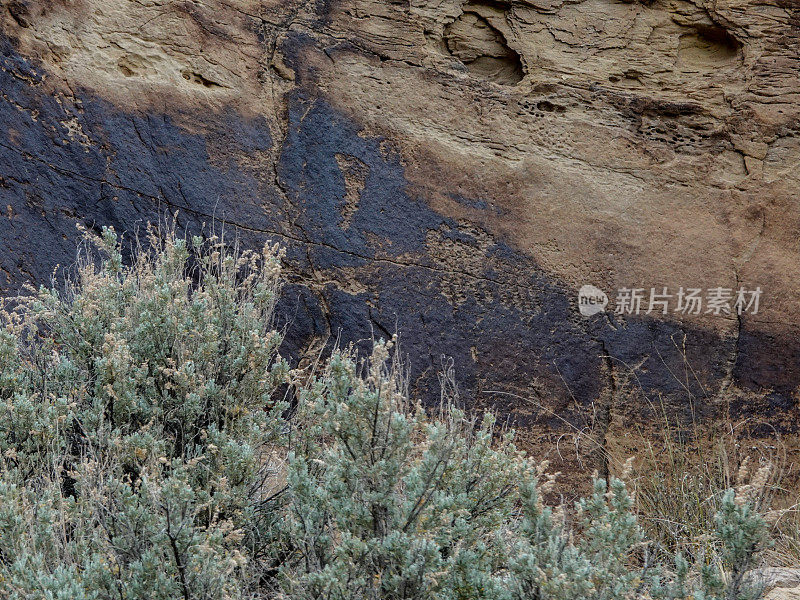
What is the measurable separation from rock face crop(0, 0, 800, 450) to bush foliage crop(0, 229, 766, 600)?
1083mm

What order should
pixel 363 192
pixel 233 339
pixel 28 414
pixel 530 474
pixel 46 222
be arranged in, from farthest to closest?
1. pixel 363 192
2. pixel 46 222
3. pixel 233 339
4. pixel 28 414
5. pixel 530 474

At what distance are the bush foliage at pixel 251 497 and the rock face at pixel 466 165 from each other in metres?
1.08

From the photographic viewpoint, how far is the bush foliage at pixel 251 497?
206 cm

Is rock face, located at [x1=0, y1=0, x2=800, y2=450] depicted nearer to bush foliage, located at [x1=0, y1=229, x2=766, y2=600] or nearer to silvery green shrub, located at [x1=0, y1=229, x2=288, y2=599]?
silvery green shrub, located at [x1=0, y1=229, x2=288, y2=599]

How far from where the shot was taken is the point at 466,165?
13.7 ft

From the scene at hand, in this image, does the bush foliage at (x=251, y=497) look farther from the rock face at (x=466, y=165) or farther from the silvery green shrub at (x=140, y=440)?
the rock face at (x=466, y=165)

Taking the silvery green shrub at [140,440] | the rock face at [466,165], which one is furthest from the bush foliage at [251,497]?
the rock face at [466,165]

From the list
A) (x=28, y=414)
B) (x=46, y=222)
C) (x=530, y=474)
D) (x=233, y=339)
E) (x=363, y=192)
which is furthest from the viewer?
(x=363, y=192)

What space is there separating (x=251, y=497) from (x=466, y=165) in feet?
7.16

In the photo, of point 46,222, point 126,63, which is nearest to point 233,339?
point 46,222

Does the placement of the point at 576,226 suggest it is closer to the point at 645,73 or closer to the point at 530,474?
the point at 645,73

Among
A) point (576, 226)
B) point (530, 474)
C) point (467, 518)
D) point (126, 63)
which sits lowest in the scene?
point (467, 518)

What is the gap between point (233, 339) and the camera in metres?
3.06

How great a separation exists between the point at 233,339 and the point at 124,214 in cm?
127
